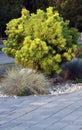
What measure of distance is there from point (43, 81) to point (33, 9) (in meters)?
34.4

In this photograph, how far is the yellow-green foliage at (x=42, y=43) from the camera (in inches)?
456

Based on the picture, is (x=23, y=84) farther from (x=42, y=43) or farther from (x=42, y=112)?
(x=42, y=112)

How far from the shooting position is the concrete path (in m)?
7.11

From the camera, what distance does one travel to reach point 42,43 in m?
11.4

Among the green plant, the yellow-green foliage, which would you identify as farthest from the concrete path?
the yellow-green foliage

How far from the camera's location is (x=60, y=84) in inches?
466

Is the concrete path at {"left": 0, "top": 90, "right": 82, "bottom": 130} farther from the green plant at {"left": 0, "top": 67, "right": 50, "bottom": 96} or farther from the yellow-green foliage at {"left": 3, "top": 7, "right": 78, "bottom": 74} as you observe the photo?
→ the yellow-green foliage at {"left": 3, "top": 7, "right": 78, "bottom": 74}

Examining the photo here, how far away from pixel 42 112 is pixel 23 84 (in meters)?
2.09

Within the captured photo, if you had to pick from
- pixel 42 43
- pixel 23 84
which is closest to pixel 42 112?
pixel 23 84

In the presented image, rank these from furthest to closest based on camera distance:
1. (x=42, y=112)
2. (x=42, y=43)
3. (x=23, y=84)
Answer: (x=42, y=43), (x=23, y=84), (x=42, y=112)

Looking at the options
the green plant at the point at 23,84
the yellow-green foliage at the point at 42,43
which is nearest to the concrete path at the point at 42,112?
the green plant at the point at 23,84

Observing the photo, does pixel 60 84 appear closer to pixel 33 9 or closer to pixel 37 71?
→ pixel 37 71

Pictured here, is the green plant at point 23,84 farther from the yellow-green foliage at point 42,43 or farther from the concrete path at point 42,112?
the yellow-green foliage at point 42,43

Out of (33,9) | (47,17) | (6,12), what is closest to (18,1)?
(33,9)
